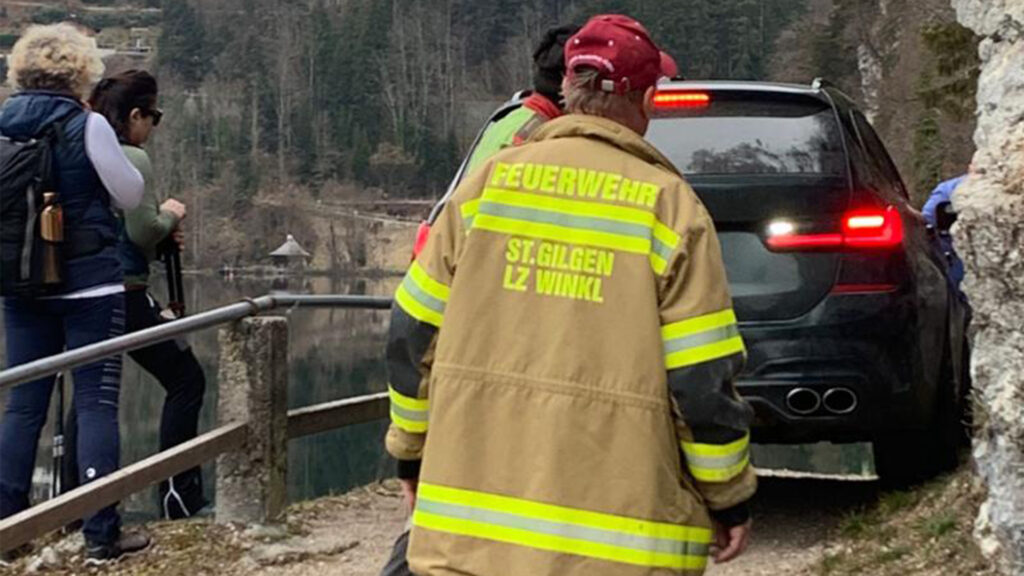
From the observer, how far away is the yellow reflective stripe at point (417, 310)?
2.97 metres

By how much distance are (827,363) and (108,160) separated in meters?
2.64

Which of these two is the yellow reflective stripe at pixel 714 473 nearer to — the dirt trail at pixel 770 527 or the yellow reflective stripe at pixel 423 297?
the yellow reflective stripe at pixel 423 297

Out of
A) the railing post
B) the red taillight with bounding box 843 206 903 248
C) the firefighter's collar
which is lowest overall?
the railing post

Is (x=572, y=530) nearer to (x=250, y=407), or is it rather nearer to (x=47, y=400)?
(x=47, y=400)

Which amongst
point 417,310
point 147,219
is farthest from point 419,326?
point 147,219

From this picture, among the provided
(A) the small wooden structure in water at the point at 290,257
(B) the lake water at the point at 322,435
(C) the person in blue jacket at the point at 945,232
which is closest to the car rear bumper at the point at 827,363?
(C) the person in blue jacket at the point at 945,232

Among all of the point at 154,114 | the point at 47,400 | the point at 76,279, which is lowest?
the point at 47,400

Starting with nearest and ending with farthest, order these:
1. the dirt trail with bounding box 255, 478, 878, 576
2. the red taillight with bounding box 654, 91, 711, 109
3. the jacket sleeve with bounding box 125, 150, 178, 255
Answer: the dirt trail with bounding box 255, 478, 878, 576 < the red taillight with bounding box 654, 91, 711, 109 < the jacket sleeve with bounding box 125, 150, 178, 255

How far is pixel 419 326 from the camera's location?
2.99 meters

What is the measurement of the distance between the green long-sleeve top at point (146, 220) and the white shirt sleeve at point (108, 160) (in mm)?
404

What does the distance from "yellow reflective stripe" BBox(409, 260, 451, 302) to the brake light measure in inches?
103

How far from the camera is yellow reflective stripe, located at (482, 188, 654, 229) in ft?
9.25

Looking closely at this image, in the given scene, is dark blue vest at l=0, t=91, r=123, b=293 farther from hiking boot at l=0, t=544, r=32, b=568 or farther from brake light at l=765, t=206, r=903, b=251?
brake light at l=765, t=206, r=903, b=251

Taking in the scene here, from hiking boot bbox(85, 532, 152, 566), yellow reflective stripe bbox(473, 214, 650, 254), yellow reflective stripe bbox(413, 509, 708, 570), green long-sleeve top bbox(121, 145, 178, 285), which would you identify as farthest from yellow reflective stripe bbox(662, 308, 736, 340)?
green long-sleeve top bbox(121, 145, 178, 285)
